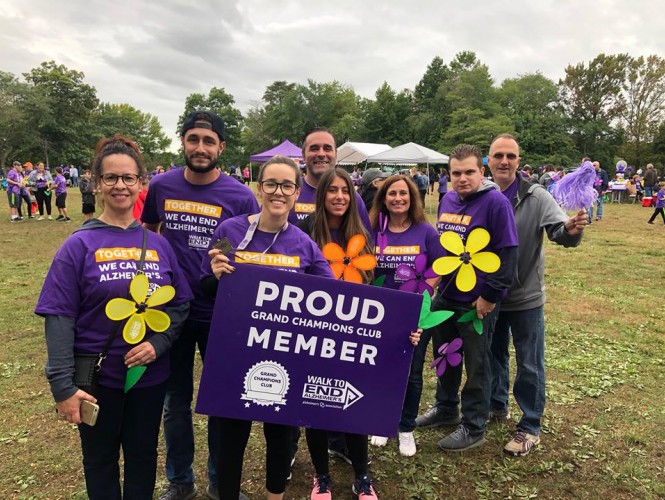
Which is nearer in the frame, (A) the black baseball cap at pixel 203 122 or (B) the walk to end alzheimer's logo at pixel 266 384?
(B) the walk to end alzheimer's logo at pixel 266 384

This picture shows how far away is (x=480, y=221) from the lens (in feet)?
9.29

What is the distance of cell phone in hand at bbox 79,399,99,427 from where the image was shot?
1.75 m

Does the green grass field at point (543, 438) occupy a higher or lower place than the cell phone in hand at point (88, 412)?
lower

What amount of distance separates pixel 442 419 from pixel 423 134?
56875mm

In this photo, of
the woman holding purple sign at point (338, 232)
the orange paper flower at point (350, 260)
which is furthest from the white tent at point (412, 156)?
the orange paper flower at point (350, 260)

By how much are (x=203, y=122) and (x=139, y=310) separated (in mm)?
1129

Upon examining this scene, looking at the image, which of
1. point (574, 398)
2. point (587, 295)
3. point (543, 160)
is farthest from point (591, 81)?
point (574, 398)

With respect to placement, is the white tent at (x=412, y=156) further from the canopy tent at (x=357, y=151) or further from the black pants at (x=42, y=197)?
the black pants at (x=42, y=197)

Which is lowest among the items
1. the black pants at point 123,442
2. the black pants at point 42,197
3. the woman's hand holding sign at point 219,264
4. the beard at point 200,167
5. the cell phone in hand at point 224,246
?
the black pants at point 123,442

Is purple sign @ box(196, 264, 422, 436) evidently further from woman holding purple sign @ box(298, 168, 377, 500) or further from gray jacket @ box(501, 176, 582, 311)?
gray jacket @ box(501, 176, 582, 311)

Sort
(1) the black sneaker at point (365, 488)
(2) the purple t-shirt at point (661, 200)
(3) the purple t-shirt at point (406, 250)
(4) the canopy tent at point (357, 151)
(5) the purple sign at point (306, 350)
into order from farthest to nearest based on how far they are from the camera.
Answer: (4) the canopy tent at point (357, 151)
(2) the purple t-shirt at point (661, 200)
(3) the purple t-shirt at point (406, 250)
(1) the black sneaker at point (365, 488)
(5) the purple sign at point (306, 350)

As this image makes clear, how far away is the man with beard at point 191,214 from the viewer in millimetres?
2404

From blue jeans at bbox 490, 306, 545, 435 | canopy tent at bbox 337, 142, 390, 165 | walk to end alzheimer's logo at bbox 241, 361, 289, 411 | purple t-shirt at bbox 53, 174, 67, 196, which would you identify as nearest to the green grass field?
blue jeans at bbox 490, 306, 545, 435

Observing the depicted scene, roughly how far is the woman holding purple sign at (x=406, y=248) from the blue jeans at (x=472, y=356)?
22 cm
